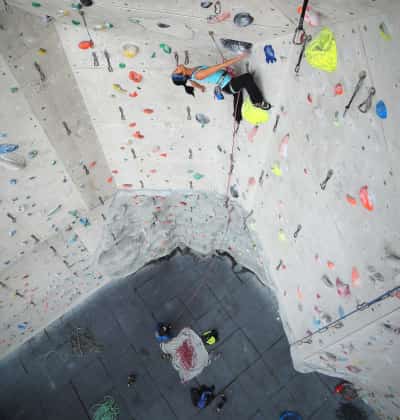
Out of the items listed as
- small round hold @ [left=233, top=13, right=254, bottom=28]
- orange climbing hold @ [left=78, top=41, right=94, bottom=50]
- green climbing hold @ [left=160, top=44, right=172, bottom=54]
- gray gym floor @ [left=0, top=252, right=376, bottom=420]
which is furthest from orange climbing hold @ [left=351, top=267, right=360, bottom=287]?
gray gym floor @ [left=0, top=252, right=376, bottom=420]

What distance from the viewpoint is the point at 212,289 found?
533 centimetres

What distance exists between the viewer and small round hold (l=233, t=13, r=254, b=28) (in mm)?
1792

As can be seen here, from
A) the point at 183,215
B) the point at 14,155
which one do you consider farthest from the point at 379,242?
the point at 183,215

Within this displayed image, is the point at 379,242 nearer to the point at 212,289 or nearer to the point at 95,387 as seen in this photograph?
the point at 212,289

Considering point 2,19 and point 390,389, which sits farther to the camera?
point 390,389

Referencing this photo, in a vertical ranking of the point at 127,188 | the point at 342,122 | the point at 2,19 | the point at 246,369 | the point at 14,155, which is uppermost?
the point at 2,19

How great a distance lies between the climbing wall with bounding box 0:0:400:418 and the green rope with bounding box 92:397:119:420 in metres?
1.45

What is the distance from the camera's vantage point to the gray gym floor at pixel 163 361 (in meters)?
4.72

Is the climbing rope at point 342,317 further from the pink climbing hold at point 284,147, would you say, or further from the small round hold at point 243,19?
the small round hold at point 243,19

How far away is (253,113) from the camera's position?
270cm

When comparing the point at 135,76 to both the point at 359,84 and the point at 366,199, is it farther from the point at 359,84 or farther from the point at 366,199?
the point at 366,199

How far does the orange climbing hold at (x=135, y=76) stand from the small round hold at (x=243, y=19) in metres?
1.09

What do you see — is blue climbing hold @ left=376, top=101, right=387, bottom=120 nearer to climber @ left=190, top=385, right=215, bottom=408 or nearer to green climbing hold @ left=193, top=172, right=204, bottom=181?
green climbing hold @ left=193, top=172, right=204, bottom=181

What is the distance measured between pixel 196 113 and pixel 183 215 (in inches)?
68.9
